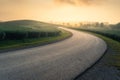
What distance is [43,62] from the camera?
1441 cm

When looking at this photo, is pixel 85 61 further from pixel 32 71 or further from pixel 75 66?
pixel 32 71

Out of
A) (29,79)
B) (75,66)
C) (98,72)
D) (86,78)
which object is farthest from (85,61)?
(29,79)

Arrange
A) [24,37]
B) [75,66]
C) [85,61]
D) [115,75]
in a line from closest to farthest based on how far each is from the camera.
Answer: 1. [115,75]
2. [75,66]
3. [85,61]
4. [24,37]

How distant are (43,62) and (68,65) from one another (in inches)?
69.6

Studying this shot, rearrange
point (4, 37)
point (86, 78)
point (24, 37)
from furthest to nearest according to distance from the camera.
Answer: point (24, 37) → point (4, 37) → point (86, 78)

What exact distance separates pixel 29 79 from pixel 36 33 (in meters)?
24.5

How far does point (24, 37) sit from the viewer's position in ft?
106

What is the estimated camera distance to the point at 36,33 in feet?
114

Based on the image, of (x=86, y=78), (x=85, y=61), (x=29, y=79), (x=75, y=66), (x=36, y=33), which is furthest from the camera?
(x=36, y=33)

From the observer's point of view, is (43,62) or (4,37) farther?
(4,37)

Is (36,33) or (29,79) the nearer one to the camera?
(29,79)

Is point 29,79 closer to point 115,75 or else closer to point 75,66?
point 75,66

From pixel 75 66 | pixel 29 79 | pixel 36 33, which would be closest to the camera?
pixel 29 79

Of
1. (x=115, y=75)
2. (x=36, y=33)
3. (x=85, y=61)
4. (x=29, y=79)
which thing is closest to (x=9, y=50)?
(x=85, y=61)
